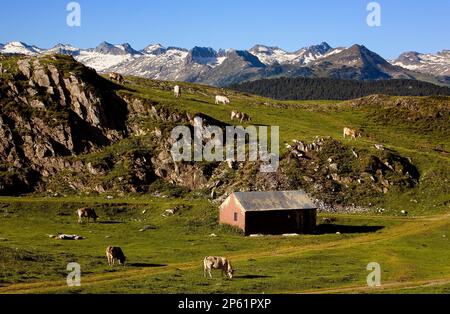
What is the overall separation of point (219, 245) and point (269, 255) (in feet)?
27.1

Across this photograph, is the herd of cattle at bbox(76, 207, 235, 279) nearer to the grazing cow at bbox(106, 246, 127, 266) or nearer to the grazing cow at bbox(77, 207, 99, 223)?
the grazing cow at bbox(106, 246, 127, 266)

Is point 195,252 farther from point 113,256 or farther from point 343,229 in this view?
point 343,229

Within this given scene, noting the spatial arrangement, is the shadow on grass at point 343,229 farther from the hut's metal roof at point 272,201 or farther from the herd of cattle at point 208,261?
the herd of cattle at point 208,261

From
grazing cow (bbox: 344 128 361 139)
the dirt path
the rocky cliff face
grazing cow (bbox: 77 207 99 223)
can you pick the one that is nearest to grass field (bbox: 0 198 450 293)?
the dirt path

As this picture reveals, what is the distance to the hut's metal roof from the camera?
286 feet

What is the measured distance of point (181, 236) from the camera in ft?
263

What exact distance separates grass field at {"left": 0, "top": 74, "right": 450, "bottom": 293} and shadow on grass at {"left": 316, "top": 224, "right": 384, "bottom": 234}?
0.15m

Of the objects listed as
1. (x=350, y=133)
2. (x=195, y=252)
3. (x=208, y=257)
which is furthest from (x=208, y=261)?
(x=350, y=133)

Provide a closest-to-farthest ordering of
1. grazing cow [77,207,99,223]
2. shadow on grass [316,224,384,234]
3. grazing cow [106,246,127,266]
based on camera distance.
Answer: grazing cow [106,246,127,266], shadow on grass [316,224,384,234], grazing cow [77,207,99,223]

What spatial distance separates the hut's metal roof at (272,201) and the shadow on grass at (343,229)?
3.90m

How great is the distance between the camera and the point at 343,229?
88062 millimetres

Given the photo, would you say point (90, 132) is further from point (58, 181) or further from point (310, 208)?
point (310, 208)

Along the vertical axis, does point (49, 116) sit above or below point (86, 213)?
above
